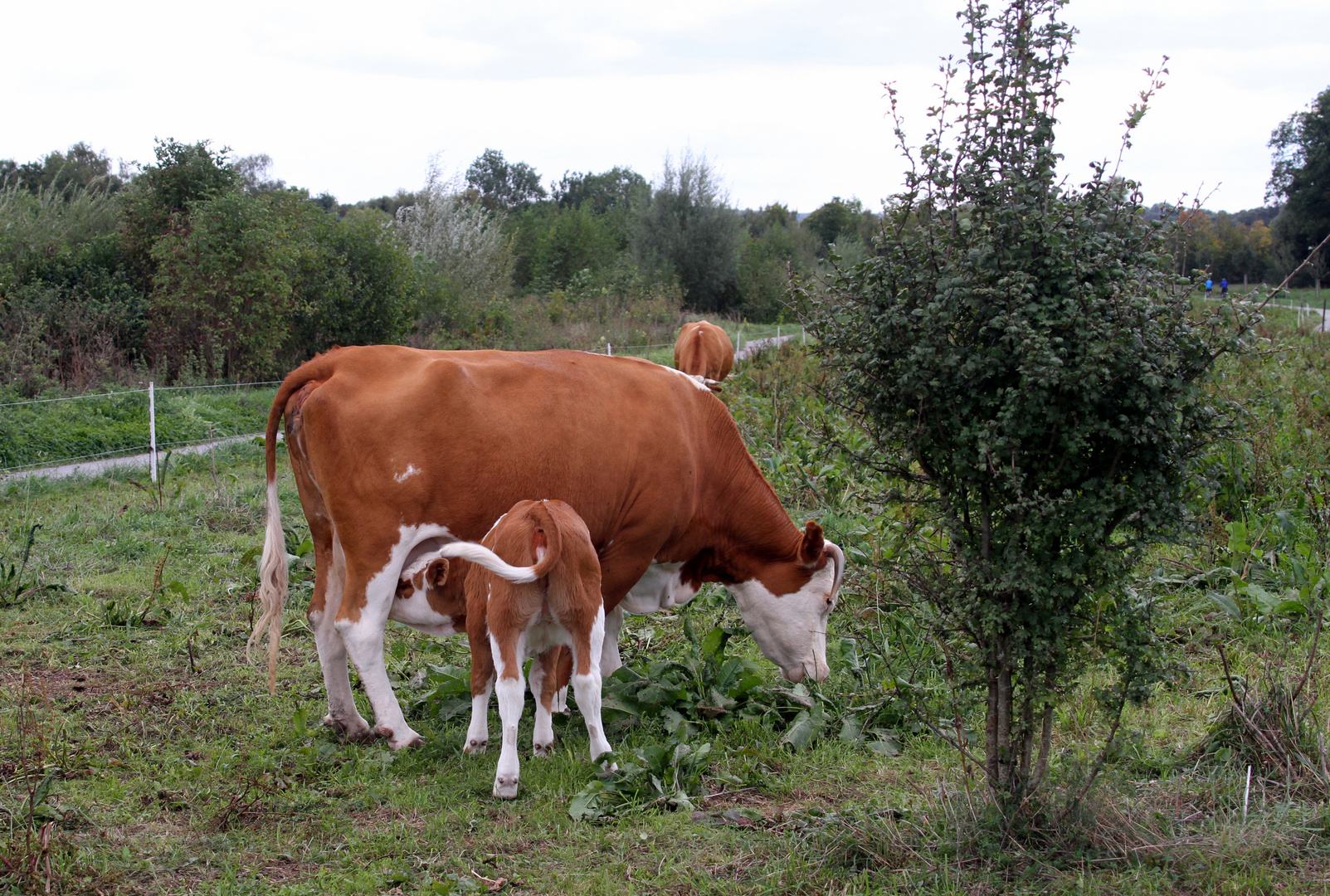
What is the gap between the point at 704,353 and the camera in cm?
1652

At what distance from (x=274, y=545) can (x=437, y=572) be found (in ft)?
3.13

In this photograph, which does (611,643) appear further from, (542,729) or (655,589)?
(542,729)

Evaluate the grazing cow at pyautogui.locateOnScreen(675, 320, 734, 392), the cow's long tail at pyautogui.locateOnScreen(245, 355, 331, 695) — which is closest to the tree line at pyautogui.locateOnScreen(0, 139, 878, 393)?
the grazing cow at pyautogui.locateOnScreen(675, 320, 734, 392)

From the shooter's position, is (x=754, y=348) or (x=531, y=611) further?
(x=754, y=348)

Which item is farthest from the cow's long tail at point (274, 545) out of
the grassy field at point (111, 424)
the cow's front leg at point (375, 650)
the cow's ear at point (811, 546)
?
the grassy field at point (111, 424)

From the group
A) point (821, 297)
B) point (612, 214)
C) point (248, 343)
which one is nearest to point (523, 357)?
point (821, 297)

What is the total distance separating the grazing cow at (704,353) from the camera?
53.7 ft

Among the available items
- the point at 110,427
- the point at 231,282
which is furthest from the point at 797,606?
the point at 231,282

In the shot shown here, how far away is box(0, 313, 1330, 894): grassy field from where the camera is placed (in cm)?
343

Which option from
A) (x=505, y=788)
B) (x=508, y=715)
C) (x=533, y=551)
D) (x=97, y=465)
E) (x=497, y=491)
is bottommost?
(x=505, y=788)

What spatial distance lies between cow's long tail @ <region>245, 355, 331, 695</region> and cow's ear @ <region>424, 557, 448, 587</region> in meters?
0.80

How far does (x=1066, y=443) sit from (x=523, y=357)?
10.1 ft

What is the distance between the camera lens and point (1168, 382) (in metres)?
3.14

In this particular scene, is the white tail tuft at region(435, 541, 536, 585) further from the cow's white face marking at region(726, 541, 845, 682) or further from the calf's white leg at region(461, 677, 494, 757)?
the cow's white face marking at region(726, 541, 845, 682)
